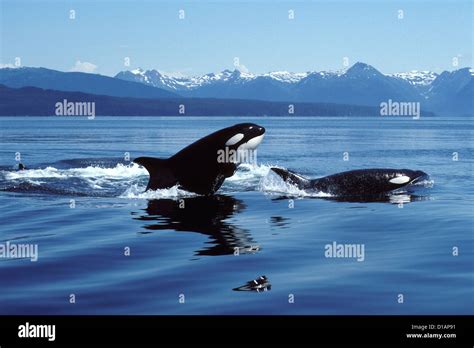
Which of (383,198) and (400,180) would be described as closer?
(383,198)

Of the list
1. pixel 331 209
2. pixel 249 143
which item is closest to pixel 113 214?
pixel 249 143

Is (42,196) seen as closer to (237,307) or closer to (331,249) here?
(331,249)

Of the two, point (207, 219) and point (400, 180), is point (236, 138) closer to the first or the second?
point (207, 219)

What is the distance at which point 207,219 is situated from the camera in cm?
1659

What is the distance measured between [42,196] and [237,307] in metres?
13.9

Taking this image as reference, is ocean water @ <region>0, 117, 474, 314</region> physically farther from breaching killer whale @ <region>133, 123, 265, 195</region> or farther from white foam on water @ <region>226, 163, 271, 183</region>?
white foam on water @ <region>226, 163, 271, 183</region>

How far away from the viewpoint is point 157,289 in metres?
10.1

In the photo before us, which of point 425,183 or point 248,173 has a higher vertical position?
point 248,173

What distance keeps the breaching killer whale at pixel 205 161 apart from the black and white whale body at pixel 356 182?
6.39ft

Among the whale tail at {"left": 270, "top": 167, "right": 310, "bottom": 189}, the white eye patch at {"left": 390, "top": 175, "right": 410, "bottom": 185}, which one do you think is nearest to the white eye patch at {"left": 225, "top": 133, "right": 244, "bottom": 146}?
the whale tail at {"left": 270, "top": 167, "right": 310, "bottom": 189}

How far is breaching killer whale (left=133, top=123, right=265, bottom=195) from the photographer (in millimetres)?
19484

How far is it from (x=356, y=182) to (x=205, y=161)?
5.00 m

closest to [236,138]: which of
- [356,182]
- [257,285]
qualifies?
[356,182]

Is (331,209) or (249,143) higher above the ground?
(249,143)
